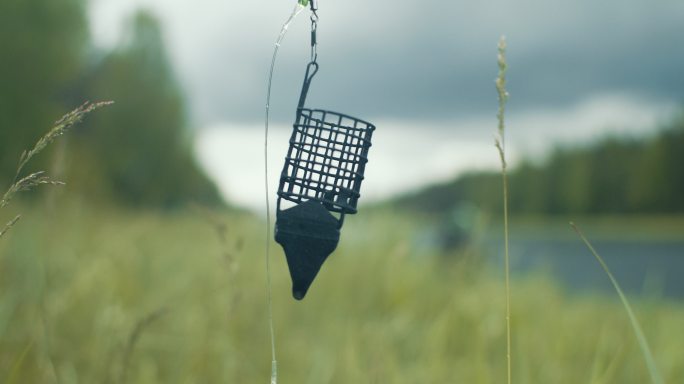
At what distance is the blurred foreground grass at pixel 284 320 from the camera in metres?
2.48

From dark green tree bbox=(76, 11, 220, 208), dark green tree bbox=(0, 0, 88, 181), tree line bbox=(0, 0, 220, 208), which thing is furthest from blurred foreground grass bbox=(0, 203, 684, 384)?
dark green tree bbox=(76, 11, 220, 208)

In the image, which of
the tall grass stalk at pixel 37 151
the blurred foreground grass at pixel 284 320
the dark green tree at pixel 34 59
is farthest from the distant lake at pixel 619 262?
the dark green tree at pixel 34 59

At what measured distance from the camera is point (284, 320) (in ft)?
14.8

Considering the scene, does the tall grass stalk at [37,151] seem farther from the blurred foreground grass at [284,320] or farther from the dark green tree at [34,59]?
the dark green tree at [34,59]

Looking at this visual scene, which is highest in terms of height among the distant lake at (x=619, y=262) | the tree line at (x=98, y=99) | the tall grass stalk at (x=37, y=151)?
the tree line at (x=98, y=99)

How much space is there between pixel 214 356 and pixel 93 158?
2039cm

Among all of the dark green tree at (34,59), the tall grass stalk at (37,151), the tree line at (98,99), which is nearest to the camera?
the tall grass stalk at (37,151)

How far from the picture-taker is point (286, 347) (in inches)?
151

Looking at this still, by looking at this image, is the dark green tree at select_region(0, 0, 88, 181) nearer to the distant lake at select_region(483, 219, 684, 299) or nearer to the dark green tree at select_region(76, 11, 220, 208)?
the dark green tree at select_region(76, 11, 220, 208)

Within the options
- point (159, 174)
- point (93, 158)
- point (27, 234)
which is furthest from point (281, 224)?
point (159, 174)

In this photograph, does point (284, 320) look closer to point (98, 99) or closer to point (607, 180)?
point (98, 99)

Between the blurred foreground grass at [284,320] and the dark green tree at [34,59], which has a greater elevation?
the dark green tree at [34,59]

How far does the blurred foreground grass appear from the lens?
97.6 inches

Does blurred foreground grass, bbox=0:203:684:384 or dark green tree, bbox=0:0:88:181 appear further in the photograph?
dark green tree, bbox=0:0:88:181
